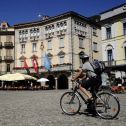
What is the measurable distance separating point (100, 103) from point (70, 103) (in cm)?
108

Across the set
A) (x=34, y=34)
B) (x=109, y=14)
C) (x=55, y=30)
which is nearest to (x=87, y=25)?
(x=55, y=30)

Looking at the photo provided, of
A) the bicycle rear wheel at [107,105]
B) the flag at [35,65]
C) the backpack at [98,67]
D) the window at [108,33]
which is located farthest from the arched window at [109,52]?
the bicycle rear wheel at [107,105]

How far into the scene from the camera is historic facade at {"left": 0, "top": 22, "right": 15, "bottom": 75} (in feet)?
198

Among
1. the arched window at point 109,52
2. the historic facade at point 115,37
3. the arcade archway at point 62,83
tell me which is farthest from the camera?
the arcade archway at point 62,83

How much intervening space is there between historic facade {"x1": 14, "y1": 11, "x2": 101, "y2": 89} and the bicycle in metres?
40.9

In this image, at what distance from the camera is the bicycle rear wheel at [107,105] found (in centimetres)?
745

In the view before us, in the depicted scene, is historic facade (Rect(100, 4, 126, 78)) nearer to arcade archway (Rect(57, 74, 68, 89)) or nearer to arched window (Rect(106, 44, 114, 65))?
arched window (Rect(106, 44, 114, 65))

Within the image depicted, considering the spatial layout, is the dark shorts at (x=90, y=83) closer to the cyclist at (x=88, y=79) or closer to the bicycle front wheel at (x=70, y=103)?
the cyclist at (x=88, y=79)

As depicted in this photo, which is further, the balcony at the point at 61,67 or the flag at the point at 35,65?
the flag at the point at 35,65

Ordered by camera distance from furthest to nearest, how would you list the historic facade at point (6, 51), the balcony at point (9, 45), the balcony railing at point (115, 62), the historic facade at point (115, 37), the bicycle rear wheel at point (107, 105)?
1. the historic facade at point (6, 51)
2. the balcony at point (9, 45)
3. the historic facade at point (115, 37)
4. the balcony railing at point (115, 62)
5. the bicycle rear wheel at point (107, 105)

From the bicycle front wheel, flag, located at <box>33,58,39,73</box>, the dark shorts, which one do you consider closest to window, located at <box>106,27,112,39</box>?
flag, located at <box>33,58,39,73</box>

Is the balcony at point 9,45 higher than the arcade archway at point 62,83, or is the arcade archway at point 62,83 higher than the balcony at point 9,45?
the balcony at point 9,45

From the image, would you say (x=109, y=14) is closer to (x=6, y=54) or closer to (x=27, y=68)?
(x=27, y=68)

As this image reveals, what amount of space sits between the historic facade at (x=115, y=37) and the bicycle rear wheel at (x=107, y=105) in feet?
89.5
